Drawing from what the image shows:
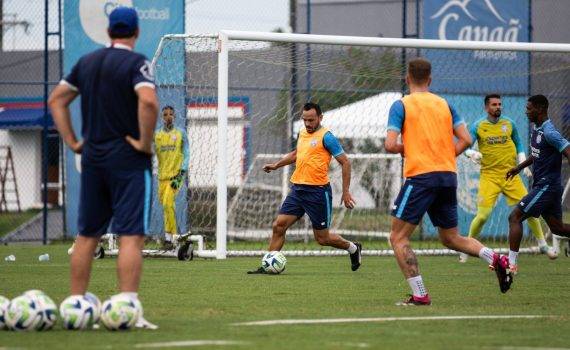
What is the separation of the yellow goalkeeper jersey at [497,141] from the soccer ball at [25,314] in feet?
33.7

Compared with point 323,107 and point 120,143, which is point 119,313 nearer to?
point 120,143

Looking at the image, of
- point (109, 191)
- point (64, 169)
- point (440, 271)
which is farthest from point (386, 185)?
point (109, 191)

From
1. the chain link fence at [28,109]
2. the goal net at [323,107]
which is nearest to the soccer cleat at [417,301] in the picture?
the goal net at [323,107]

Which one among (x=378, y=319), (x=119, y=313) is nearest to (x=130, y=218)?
(x=119, y=313)

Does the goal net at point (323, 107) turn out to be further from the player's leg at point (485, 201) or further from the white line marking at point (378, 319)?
the white line marking at point (378, 319)

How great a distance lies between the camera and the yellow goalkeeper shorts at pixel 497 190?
17.2m

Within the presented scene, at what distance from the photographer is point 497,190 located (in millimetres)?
17219

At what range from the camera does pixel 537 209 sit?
49.0 feet

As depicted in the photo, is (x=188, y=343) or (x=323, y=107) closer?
(x=188, y=343)

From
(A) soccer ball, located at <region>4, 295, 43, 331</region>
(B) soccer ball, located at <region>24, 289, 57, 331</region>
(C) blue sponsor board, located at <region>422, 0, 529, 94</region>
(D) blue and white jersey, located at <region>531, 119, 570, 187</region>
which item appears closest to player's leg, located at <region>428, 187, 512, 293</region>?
(B) soccer ball, located at <region>24, 289, 57, 331</region>

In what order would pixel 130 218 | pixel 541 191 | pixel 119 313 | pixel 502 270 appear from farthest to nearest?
pixel 541 191
pixel 502 270
pixel 130 218
pixel 119 313

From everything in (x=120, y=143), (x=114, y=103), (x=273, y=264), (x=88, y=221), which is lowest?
(x=273, y=264)

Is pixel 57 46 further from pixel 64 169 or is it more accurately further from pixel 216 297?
pixel 216 297

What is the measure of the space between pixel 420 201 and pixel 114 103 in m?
3.19
